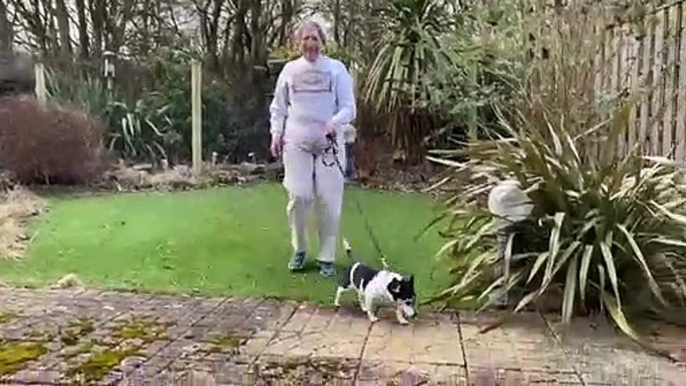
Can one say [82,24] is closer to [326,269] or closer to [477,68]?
[477,68]

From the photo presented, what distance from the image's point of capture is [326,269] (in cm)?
477

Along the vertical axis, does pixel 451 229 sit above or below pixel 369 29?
below

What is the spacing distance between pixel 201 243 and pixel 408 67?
3.40 metres

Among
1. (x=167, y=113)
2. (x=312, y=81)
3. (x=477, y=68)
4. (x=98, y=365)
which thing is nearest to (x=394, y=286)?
(x=98, y=365)

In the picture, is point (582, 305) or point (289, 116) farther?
point (289, 116)

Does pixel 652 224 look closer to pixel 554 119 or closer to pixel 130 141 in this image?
pixel 554 119

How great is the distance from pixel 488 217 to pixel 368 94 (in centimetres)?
417

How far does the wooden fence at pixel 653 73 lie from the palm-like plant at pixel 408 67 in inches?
96.8

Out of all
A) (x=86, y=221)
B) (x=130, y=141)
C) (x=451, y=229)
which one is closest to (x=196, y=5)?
(x=130, y=141)

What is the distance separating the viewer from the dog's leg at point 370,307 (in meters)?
3.77

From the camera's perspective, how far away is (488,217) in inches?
169

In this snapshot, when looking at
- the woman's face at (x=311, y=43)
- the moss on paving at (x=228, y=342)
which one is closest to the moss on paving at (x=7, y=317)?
the moss on paving at (x=228, y=342)

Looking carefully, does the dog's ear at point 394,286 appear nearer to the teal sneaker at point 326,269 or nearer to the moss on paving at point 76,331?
the teal sneaker at point 326,269

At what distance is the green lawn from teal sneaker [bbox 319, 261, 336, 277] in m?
0.05
